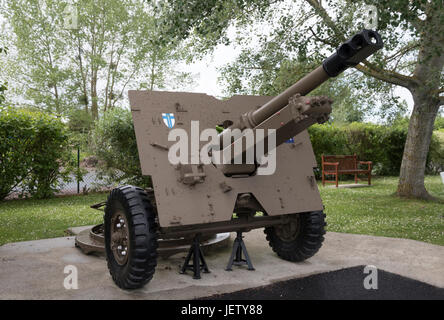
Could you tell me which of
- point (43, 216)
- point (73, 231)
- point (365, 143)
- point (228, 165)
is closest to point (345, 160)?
point (365, 143)

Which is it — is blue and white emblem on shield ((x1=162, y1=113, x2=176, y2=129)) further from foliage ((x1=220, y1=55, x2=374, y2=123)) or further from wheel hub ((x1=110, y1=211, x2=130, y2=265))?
foliage ((x1=220, y1=55, x2=374, y2=123))

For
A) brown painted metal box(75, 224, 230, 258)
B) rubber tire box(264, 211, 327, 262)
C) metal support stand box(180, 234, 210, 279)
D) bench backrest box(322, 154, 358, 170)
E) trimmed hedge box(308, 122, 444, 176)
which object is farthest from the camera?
trimmed hedge box(308, 122, 444, 176)

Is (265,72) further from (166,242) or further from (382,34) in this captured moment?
(166,242)

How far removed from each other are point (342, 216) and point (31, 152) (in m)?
7.41

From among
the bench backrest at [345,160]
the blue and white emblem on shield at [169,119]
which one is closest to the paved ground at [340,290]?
the blue and white emblem on shield at [169,119]

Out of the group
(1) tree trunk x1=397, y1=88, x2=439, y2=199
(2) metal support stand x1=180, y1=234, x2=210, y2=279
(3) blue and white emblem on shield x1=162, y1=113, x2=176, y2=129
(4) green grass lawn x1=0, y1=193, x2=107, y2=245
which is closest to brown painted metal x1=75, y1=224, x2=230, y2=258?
(2) metal support stand x1=180, y1=234, x2=210, y2=279

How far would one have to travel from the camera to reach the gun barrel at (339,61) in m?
3.19

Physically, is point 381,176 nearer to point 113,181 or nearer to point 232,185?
point 113,181

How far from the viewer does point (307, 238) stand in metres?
4.73

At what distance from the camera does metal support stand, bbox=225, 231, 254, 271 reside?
4621mm

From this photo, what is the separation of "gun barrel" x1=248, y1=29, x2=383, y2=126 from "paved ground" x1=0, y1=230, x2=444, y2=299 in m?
1.73

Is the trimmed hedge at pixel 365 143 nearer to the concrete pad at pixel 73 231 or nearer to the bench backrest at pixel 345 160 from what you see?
the bench backrest at pixel 345 160

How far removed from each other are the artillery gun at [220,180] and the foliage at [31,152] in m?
6.72

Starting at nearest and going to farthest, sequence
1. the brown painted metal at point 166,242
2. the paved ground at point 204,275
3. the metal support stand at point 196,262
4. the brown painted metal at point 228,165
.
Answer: the brown painted metal at point 228,165, the paved ground at point 204,275, the metal support stand at point 196,262, the brown painted metal at point 166,242
